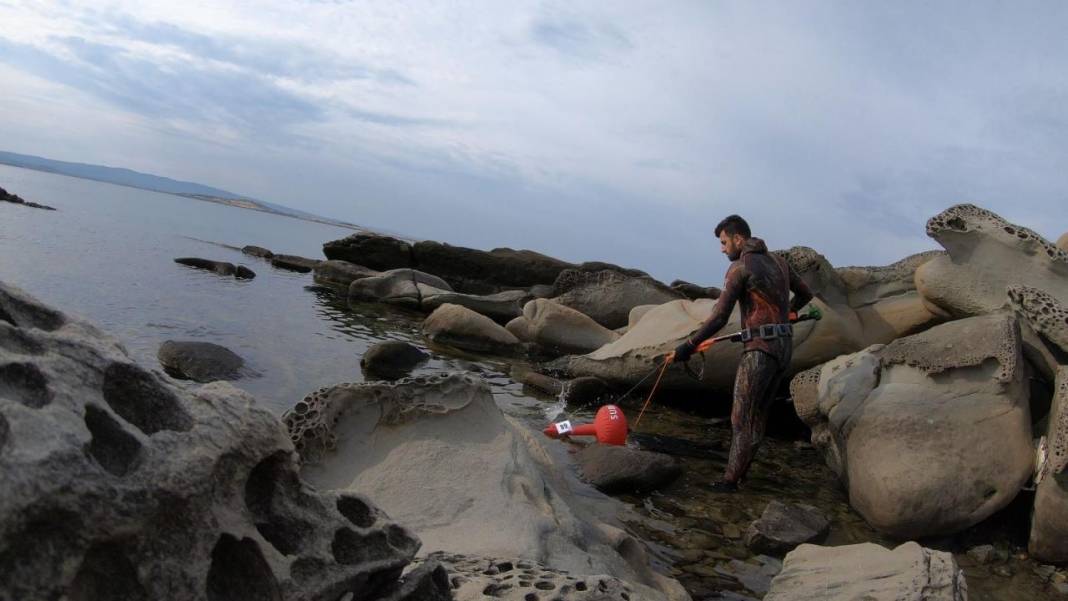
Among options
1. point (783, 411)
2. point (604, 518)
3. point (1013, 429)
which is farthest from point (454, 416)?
point (783, 411)

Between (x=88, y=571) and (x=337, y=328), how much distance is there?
13.8m

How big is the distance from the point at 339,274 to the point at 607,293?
11060mm

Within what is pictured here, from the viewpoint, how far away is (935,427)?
21.0 feet

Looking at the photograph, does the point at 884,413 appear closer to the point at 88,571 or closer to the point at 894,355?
the point at 894,355

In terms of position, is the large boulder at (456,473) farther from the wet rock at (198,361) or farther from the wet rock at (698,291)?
the wet rock at (698,291)

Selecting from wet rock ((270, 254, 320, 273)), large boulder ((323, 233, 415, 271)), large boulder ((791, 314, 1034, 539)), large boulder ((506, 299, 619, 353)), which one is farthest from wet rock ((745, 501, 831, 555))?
wet rock ((270, 254, 320, 273))

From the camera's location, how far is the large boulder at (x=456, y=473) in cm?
443

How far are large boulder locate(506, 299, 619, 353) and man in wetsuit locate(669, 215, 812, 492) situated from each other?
24.4 ft

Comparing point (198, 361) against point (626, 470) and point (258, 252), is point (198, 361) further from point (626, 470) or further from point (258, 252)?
point (258, 252)

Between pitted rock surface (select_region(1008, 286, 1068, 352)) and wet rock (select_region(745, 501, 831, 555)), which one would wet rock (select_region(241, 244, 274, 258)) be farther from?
pitted rock surface (select_region(1008, 286, 1068, 352))

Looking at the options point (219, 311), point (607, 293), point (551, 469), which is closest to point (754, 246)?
point (551, 469)

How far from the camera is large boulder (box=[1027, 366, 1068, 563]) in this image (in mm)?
5621

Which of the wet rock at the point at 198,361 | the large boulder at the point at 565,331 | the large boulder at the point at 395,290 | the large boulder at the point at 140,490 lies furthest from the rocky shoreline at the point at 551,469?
the large boulder at the point at 395,290

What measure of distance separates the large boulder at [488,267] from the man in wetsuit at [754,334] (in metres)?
18.3
